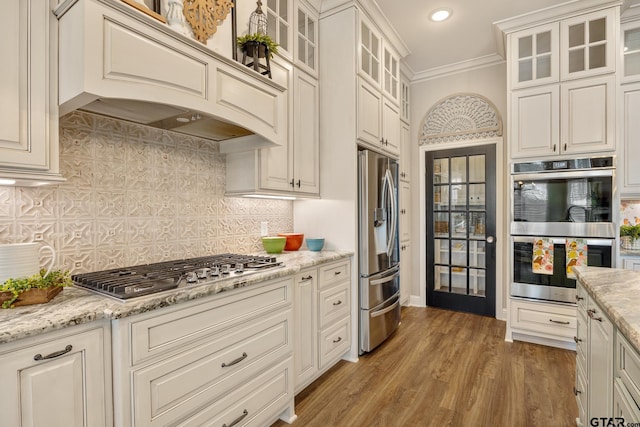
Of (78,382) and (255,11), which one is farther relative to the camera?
(255,11)

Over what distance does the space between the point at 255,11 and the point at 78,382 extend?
2256 mm

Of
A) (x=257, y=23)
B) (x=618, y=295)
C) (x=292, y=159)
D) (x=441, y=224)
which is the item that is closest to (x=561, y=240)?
(x=441, y=224)

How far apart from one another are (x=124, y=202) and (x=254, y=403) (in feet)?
4.29

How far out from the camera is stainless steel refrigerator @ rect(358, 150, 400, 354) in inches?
110

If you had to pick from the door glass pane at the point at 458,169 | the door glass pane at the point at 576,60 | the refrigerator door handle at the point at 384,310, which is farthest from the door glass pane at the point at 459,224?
the door glass pane at the point at 576,60

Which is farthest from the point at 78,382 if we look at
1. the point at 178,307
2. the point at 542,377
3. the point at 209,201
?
the point at 542,377

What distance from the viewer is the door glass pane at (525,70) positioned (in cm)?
310

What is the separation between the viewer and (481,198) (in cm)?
389

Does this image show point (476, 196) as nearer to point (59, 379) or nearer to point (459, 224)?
point (459, 224)

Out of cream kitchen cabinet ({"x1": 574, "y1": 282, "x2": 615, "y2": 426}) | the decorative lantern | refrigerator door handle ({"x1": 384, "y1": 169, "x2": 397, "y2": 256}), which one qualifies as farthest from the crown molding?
cream kitchen cabinet ({"x1": 574, "y1": 282, "x2": 615, "y2": 426})

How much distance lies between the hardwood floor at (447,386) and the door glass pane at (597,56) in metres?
2.58

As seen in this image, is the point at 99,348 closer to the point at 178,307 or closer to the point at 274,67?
the point at 178,307

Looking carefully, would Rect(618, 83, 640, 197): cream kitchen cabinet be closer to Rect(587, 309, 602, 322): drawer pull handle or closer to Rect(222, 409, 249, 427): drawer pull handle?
Rect(587, 309, 602, 322): drawer pull handle

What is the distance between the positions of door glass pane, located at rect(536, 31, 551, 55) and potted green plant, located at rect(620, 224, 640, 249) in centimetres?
187
